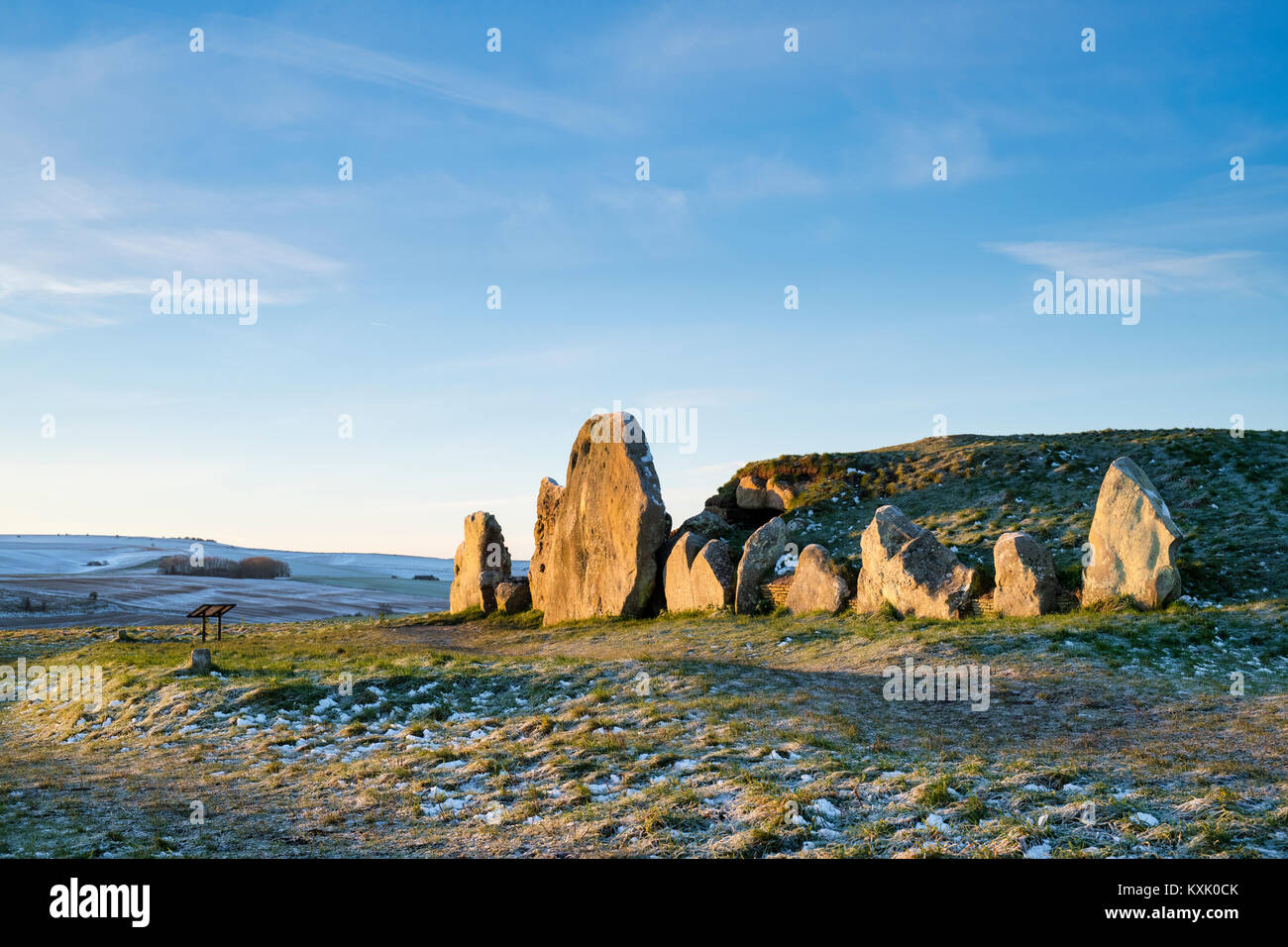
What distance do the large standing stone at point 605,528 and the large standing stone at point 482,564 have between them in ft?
11.3

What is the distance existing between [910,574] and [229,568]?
70215 mm

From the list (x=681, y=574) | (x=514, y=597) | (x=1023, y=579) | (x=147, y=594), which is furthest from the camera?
(x=147, y=594)

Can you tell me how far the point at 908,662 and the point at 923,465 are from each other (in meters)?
17.8

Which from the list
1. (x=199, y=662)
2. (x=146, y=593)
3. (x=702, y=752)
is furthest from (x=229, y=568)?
(x=702, y=752)

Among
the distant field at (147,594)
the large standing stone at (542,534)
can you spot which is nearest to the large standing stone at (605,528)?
the large standing stone at (542,534)

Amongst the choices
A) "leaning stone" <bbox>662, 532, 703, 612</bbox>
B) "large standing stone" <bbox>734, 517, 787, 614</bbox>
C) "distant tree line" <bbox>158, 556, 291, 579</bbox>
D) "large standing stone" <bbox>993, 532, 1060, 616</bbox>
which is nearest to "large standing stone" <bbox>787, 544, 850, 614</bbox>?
"large standing stone" <bbox>734, 517, 787, 614</bbox>

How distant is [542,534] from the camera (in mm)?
32312

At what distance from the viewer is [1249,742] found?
10430mm

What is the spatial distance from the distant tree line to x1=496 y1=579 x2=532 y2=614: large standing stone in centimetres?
4855

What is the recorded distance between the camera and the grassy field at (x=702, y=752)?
24.9ft

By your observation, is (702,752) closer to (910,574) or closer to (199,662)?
(910,574)

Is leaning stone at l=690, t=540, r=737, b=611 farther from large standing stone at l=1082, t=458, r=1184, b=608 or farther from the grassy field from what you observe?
large standing stone at l=1082, t=458, r=1184, b=608

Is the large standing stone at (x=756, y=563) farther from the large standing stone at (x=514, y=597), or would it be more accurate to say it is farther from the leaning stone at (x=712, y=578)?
the large standing stone at (x=514, y=597)
